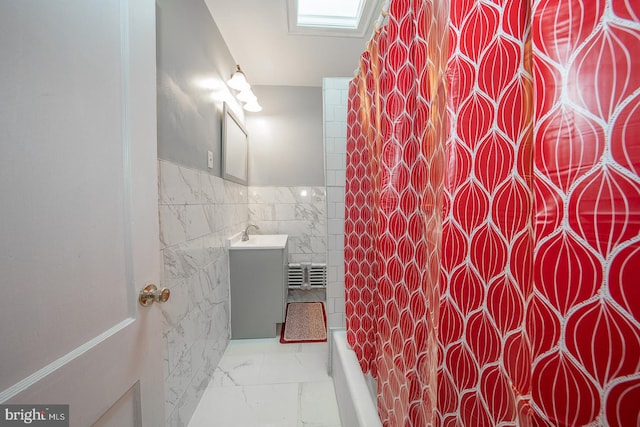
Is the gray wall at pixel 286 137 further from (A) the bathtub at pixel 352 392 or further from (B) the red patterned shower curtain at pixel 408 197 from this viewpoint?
(A) the bathtub at pixel 352 392

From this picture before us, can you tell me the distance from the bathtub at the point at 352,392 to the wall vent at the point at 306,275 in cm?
112

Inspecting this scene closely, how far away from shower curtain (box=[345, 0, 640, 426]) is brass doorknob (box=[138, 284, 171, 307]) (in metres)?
0.72

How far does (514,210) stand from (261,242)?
194cm

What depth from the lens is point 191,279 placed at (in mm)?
1207

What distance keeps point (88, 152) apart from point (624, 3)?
853 millimetres

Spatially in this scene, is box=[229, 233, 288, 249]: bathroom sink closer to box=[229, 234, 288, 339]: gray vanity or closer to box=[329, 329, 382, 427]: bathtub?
box=[229, 234, 288, 339]: gray vanity

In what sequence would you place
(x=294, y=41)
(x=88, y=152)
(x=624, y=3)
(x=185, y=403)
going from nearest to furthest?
(x=624, y=3), (x=88, y=152), (x=185, y=403), (x=294, y=41)

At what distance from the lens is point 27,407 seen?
1.16ft

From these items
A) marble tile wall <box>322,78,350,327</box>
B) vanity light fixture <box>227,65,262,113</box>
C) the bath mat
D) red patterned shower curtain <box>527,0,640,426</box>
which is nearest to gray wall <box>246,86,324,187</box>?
vanity light fixture <box>227,65,262,113</box>

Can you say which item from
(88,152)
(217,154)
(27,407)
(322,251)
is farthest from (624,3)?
(322,251)

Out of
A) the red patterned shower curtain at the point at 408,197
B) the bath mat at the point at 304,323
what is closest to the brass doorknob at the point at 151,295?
the red patterned shower curtain at the point at 408,197

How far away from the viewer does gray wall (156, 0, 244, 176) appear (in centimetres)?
99

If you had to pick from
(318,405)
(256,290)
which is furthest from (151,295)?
(256,290)

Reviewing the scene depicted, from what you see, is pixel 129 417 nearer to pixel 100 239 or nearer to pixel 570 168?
pixel 100 239
